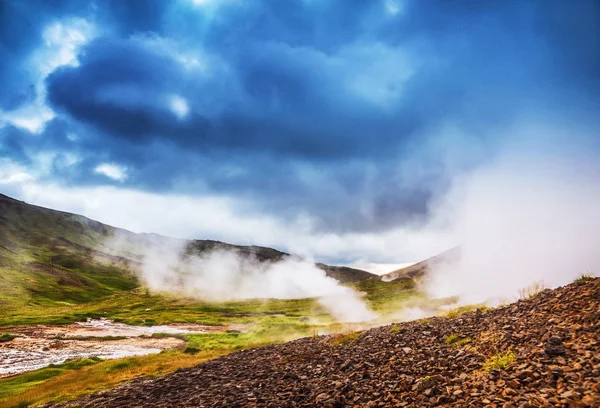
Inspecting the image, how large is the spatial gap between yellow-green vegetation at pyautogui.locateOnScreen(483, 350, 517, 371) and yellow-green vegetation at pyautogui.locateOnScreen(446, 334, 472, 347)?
129 inches

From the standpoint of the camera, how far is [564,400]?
9195 mm

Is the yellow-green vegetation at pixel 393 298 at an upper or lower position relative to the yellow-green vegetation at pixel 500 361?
lower

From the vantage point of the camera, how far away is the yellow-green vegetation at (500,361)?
12.7 m

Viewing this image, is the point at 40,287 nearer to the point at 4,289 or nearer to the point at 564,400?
the point at 4,289

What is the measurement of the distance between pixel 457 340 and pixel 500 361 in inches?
195

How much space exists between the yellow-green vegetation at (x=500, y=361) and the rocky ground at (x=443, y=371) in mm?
33

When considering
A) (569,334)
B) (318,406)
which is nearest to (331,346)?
(318,406)

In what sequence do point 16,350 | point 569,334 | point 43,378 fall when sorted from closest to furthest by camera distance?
point 569,334, point 43,378, point 16,350

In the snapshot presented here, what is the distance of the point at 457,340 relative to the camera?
17703 mm

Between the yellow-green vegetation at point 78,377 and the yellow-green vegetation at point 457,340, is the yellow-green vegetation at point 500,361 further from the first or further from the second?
the yellow-green vegetation at point 78,377

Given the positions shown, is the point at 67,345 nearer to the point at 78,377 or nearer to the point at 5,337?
the point at 5,337

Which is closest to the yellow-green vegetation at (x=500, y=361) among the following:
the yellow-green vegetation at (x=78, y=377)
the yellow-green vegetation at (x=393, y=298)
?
the yellow-green vegetation at (x=78, y=377)

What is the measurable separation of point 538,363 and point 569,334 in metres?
2.16

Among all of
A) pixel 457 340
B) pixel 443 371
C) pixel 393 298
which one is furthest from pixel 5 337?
pixel 393 298
